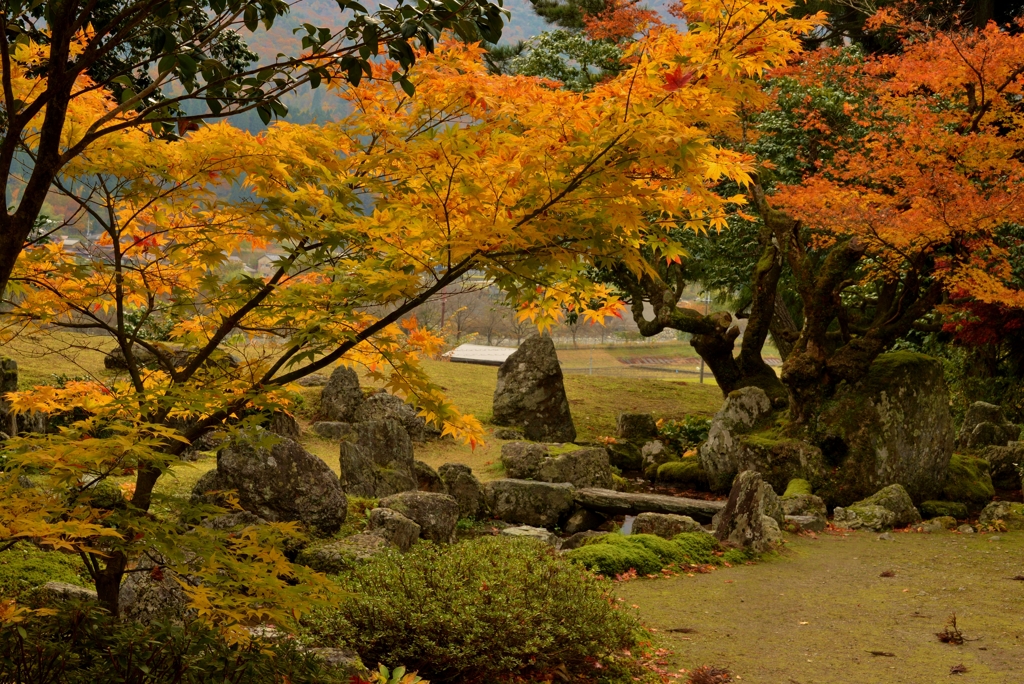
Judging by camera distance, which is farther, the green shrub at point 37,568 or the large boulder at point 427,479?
the large boulder at point 427,479

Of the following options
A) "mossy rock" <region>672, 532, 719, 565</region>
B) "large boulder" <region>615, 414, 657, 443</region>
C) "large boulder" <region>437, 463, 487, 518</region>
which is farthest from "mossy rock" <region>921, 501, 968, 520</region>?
"large boulder" <region>437, 463, 487, 518</region>

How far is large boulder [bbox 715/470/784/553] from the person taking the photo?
934cm

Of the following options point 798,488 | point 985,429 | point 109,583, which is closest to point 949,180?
point 798,488

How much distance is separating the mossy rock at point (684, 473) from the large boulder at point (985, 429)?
5651 mm

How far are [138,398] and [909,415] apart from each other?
1207 centimetres

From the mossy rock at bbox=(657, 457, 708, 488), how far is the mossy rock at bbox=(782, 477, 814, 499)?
2121 mm

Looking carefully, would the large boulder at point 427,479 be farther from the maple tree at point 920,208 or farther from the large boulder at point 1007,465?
the large boulder at point 1007,465

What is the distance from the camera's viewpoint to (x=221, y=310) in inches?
187

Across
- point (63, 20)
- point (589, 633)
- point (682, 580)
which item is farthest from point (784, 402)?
point (63, 20)

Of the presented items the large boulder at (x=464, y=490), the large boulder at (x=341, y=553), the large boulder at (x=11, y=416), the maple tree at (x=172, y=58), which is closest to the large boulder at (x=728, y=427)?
the large boulder at (x=464, y=490)

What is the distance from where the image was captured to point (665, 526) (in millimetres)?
9852

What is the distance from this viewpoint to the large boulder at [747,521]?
9344 mm

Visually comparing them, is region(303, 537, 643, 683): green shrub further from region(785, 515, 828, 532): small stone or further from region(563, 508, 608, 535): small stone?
region(563, 508, 608, 535): small stone

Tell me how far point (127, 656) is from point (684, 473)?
41.3 feet
